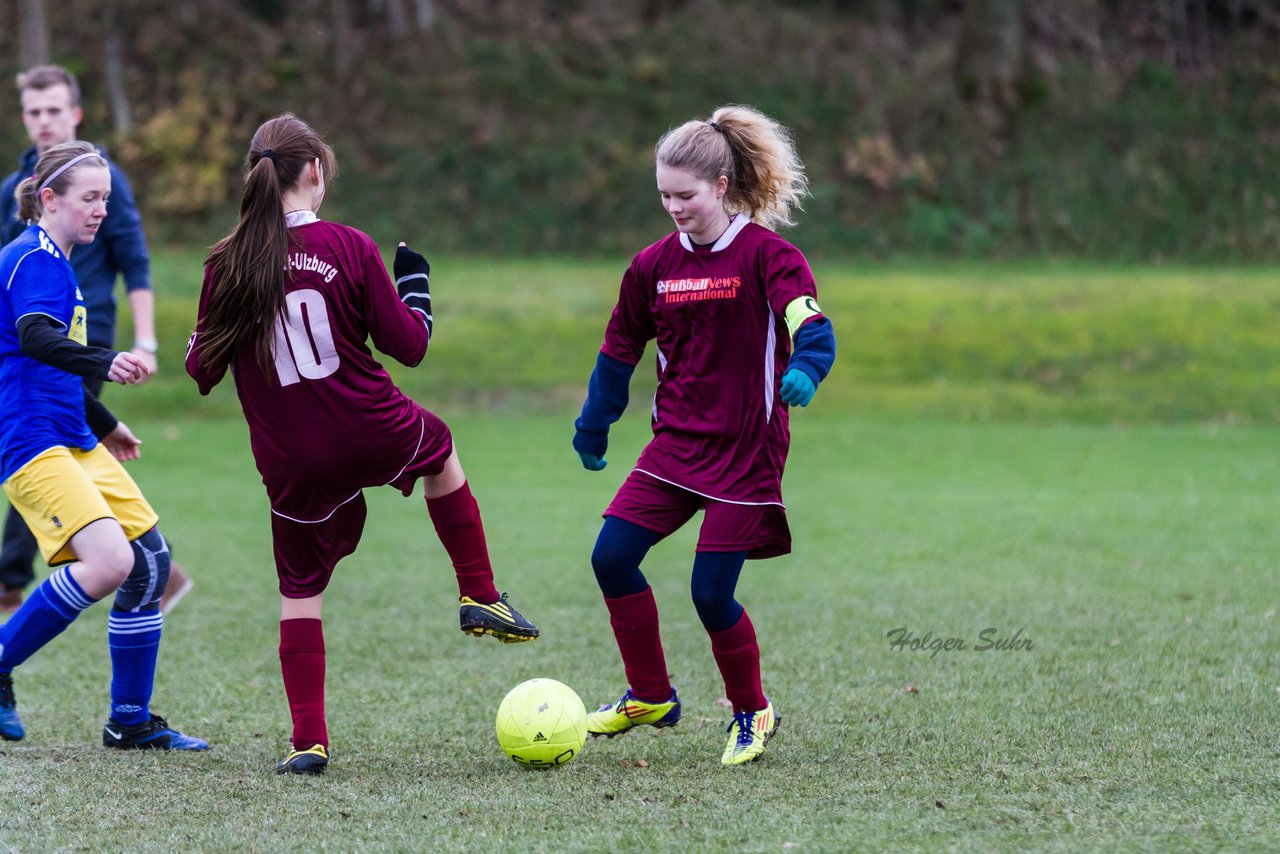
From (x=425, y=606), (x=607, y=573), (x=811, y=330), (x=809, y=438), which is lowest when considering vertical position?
(x=809, y=438)

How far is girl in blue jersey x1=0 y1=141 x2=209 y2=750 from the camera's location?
4562 millimetres

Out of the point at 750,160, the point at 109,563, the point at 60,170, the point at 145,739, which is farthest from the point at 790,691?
the point at 60,170

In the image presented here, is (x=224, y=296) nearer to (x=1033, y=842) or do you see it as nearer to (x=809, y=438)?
(x=1033, y=842)

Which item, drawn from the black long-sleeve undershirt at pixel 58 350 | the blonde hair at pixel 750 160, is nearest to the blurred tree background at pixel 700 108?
the blonde hair at pixel 750 160

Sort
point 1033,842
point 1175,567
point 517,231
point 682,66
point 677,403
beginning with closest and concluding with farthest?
point 1033,842, point 677,403, point 1175,567, point 517,231, point 682,66

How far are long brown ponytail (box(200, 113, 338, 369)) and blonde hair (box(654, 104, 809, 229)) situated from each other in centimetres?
119

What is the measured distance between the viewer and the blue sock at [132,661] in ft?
15.8

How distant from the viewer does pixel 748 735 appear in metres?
4.58

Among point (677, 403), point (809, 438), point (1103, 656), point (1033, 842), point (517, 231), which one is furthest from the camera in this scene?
point (517, 231)

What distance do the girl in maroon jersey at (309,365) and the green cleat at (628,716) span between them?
0.46 metres

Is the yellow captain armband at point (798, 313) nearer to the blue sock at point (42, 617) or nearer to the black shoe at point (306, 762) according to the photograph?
the black shoe at point (306, 762)

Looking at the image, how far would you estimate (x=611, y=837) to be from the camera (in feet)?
12.0

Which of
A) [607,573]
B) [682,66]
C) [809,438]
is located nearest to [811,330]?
[607,573]

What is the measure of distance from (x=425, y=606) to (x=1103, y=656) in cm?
347
